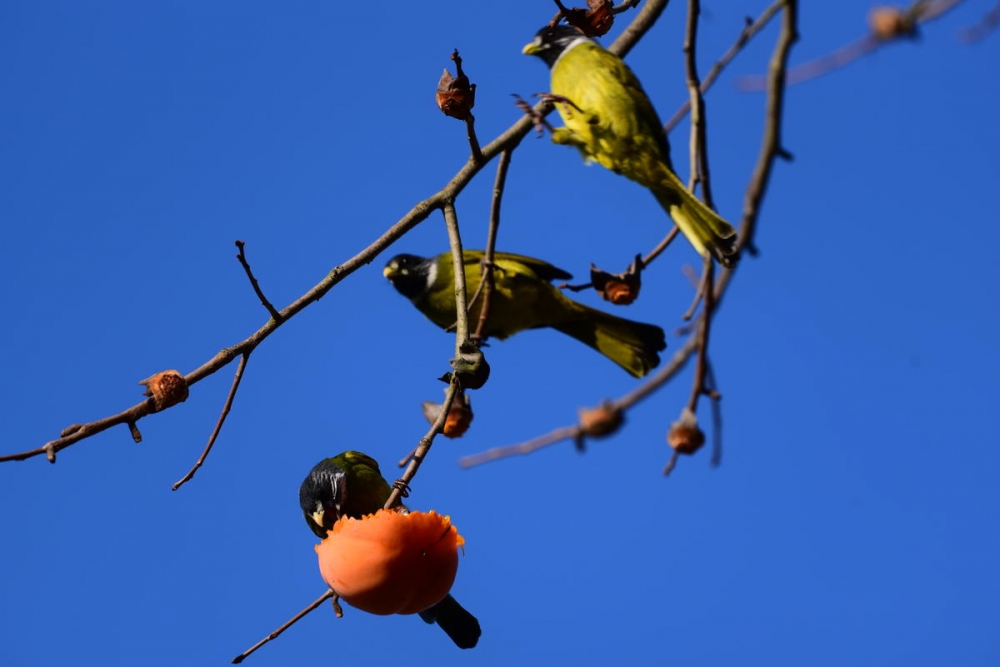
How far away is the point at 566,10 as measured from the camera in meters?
3.29

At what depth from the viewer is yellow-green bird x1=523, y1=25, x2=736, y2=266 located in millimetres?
3320

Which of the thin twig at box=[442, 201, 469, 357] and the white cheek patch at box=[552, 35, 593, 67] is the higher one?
the white cheek patch at box=[552, 35, 593, 67]

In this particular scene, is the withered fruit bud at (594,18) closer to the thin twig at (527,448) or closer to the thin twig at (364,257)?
the thin twig at (364,257)

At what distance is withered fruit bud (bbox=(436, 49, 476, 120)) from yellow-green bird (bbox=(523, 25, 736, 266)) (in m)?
0.56

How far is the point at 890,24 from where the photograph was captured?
119cm

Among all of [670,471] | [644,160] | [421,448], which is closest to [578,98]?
[644,160]

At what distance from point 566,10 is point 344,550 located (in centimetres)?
187

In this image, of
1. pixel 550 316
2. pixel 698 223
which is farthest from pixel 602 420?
pixel 550 316

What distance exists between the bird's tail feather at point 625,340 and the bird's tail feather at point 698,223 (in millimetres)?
1154

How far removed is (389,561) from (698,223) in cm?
141

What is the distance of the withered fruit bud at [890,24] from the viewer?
117 centimetres

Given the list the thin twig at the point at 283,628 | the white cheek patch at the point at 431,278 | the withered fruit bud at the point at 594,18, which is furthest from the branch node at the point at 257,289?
the white cheek patch at the point at 431,278

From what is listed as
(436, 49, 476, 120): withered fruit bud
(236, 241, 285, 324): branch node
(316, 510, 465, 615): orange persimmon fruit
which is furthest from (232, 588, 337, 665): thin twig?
(436, 49, 476, 120): withered fruit bud

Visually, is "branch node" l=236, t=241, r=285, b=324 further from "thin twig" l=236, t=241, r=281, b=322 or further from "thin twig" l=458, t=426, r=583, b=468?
"thin twig" l=458, t=426, r=583, b=468
